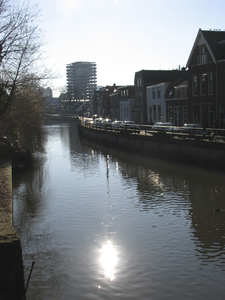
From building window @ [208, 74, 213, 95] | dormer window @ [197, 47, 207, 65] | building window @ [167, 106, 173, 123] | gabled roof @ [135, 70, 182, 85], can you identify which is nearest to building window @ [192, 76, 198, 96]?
dormer window @ [197, 47, 207, 65]

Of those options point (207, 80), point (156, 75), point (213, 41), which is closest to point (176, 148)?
point (207, 80)

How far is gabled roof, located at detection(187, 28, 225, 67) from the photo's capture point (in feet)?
113

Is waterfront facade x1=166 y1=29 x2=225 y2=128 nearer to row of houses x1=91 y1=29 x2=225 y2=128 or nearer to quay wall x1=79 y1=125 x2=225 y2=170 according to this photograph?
row of houses x1=91 y1=29 x2=225 y2=128

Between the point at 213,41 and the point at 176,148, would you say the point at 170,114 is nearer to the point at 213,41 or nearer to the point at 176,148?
the point at 213,41

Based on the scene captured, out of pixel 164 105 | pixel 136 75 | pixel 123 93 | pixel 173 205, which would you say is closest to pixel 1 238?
pixel 173 205

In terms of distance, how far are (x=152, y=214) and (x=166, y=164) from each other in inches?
566

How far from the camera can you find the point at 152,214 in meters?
14.8

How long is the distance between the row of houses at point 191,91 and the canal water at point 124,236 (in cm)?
1400

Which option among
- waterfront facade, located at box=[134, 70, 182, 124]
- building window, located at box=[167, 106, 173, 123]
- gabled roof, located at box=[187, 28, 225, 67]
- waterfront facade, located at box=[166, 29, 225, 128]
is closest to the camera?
waterfront facade, located at box=[166, 29, 225, 128]

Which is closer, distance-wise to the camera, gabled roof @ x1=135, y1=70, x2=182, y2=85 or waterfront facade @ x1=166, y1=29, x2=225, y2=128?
waterfront facade @ x1=166, y1=29, x2=225, y2=128

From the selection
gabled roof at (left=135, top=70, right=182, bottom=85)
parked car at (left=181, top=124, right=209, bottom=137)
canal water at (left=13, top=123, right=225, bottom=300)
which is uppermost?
gabled roof at (left=135, top=70, right=182, bottom=85)

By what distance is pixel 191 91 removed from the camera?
39344 millimetres

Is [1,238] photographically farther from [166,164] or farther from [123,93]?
[123,93]

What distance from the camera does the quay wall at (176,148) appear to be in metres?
24.9
